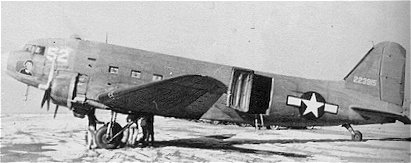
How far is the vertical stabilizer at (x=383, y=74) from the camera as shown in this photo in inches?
369

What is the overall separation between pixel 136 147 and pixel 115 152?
2.91 ft

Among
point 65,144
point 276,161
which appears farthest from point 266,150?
point 65,144

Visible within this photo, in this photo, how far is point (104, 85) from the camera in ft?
25.3

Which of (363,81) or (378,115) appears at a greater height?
(363,81)

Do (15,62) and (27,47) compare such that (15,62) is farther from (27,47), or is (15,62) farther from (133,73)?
(133,73)

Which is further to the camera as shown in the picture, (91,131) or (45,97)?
(91,131)

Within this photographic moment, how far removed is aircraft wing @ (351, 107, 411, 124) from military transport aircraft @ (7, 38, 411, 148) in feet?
0.08

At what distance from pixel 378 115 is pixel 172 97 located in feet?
18.5

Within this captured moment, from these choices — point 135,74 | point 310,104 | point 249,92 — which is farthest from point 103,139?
point 310,104

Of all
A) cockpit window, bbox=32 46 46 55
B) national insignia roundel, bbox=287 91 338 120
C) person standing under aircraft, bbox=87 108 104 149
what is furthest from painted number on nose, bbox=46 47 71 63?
national insignia roundel, bbox=287 91 338 120

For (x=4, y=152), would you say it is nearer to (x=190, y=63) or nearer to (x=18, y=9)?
(x=18, y=9)

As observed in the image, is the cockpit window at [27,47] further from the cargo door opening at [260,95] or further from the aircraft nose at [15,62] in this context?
the cargo door opening at [260,95]

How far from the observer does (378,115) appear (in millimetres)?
9141

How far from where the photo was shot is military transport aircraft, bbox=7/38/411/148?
24.2 ft
